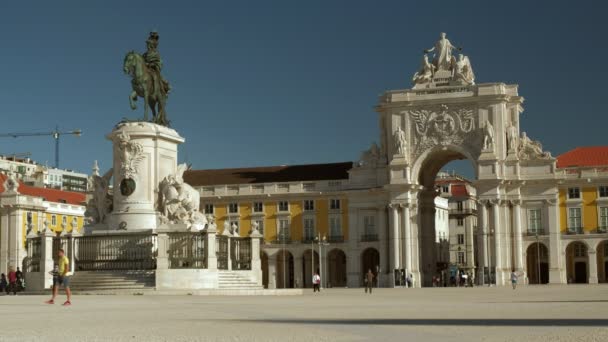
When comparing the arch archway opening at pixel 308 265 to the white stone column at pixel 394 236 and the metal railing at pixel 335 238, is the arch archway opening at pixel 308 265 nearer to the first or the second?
the metal railing at pixel 335 238

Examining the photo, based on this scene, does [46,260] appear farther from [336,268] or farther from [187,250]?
[336,268]

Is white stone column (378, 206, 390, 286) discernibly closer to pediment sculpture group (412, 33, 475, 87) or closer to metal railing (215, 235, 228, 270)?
pediment sculpture group (412, 33, 475, 87)

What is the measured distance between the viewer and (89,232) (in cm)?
4053

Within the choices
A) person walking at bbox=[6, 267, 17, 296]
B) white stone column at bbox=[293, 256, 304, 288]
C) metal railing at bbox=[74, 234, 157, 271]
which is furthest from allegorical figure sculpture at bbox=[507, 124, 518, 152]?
metal railing at bbox=[74, 234, 157, 271]

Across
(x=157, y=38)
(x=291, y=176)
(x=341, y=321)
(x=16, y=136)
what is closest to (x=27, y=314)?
(x=341, y=321)

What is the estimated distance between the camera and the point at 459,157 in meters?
88.5

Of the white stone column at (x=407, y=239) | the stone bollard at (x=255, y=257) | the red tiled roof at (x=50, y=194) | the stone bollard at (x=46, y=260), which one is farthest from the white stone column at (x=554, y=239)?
the stone bollard at (x=46, y=260)

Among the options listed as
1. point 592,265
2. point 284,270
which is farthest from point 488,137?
point 284,270

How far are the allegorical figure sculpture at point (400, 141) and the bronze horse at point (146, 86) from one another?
1755 inches

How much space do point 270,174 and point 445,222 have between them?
22.8 meters

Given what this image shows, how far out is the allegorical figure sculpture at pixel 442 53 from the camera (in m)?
87.8

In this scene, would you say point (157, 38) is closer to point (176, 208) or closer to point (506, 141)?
point (176, 208)

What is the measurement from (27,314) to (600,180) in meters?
66.7

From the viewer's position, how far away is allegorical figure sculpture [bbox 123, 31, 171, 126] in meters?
41.0
